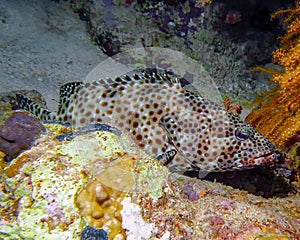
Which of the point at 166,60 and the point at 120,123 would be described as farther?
the point at 166,60

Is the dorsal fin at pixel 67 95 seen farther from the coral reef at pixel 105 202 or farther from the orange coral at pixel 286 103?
the orange coral at pixel 286 103

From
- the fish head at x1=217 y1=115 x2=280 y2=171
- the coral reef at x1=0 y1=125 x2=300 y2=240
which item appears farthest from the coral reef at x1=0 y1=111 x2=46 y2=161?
the fish head at x1=217 y1=115 x2=280 y2=171

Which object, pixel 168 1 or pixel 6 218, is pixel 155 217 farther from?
pixel 168 1

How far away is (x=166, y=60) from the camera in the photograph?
679 cm

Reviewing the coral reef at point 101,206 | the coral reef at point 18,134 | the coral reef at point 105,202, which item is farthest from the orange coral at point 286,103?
the coral reef at point 18,134

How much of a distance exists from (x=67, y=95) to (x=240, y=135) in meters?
2.52

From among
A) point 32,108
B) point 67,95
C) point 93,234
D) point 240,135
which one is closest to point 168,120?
point 240,135

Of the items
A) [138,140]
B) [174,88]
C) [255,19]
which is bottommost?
[138,140]

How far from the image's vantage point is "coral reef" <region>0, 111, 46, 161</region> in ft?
8.80

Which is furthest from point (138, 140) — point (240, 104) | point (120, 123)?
point (240, 104)

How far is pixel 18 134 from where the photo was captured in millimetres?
2748

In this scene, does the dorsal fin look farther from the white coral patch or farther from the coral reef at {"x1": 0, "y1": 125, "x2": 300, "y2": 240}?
the white coral patch

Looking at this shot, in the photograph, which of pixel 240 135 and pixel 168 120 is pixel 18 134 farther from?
pixel 240 135

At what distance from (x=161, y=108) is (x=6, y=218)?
97.0 inches
